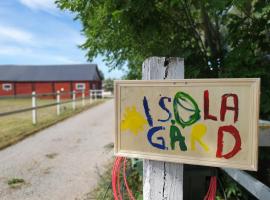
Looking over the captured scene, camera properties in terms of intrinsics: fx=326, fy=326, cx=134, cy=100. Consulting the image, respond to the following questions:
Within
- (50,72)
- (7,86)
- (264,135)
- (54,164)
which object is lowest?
(54,164)

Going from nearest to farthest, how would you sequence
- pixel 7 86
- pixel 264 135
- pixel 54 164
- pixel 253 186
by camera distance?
pixel 253 186 → pixel 264 135 → pixel 54 164 → pixel 7 86

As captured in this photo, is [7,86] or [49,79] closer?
[49,79]

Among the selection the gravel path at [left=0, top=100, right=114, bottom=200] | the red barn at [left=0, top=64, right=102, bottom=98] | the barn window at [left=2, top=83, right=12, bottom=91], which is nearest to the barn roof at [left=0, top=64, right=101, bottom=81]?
the red barn at [left=0, top=64, right=102, bottom=98]

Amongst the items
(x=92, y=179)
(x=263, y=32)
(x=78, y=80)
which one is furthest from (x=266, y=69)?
(x=78, y=80)

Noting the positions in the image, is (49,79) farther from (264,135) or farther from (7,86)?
(264,135)

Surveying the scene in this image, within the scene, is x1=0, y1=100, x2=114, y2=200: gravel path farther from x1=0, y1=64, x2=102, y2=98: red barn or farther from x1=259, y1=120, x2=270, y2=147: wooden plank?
x1=0, y1=64, x2=102, y2=98: red barn

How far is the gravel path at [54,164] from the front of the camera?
4039mm

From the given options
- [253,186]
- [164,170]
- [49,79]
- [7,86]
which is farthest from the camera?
[7,86]

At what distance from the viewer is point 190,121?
5.33 ft

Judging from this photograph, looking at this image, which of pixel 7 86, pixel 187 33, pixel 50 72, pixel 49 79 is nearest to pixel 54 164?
pixel 187 33

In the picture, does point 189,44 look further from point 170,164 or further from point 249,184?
point 170,164

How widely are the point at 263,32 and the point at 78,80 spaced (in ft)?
126

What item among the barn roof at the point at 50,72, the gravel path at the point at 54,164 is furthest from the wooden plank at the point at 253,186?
the barn roof at the point at 50,72

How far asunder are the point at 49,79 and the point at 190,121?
42.5 m
